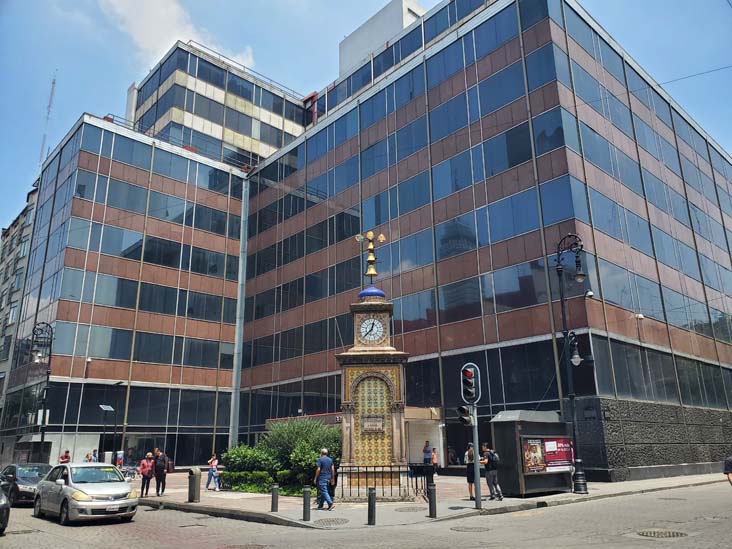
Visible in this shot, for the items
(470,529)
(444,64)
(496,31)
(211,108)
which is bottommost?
(470,529)

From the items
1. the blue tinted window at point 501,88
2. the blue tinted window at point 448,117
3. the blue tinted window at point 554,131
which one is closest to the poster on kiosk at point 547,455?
the blue tinted window at point 554,131

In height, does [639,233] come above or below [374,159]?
below

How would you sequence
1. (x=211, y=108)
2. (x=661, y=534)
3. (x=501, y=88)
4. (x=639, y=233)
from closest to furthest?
(x=661, y=534) < (x=501, y=88) < (x=639, y=233) < (x=211, y=108)

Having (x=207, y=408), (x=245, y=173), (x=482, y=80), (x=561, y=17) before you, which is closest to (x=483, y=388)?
(x=482, y=80)

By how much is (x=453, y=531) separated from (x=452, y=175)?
24.3 meters

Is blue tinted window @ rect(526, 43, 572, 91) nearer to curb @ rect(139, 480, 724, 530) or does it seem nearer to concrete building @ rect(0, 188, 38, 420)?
curb @ rect(139, 480, 724, 530)

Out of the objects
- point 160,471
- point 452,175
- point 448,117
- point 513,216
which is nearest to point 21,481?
point 160,471

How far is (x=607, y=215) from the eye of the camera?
1160 inches

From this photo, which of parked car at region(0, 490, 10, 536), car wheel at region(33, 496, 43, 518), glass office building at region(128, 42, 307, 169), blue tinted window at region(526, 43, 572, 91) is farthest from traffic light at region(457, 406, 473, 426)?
glass office building at region(128, 42, 307, 169)

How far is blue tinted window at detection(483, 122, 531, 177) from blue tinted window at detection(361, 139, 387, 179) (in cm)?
878

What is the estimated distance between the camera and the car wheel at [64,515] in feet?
48.1

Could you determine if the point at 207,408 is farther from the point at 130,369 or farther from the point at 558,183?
the point at 558,183

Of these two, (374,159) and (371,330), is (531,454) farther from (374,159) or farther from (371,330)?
(374,159)

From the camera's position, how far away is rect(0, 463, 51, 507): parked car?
20.1 m
